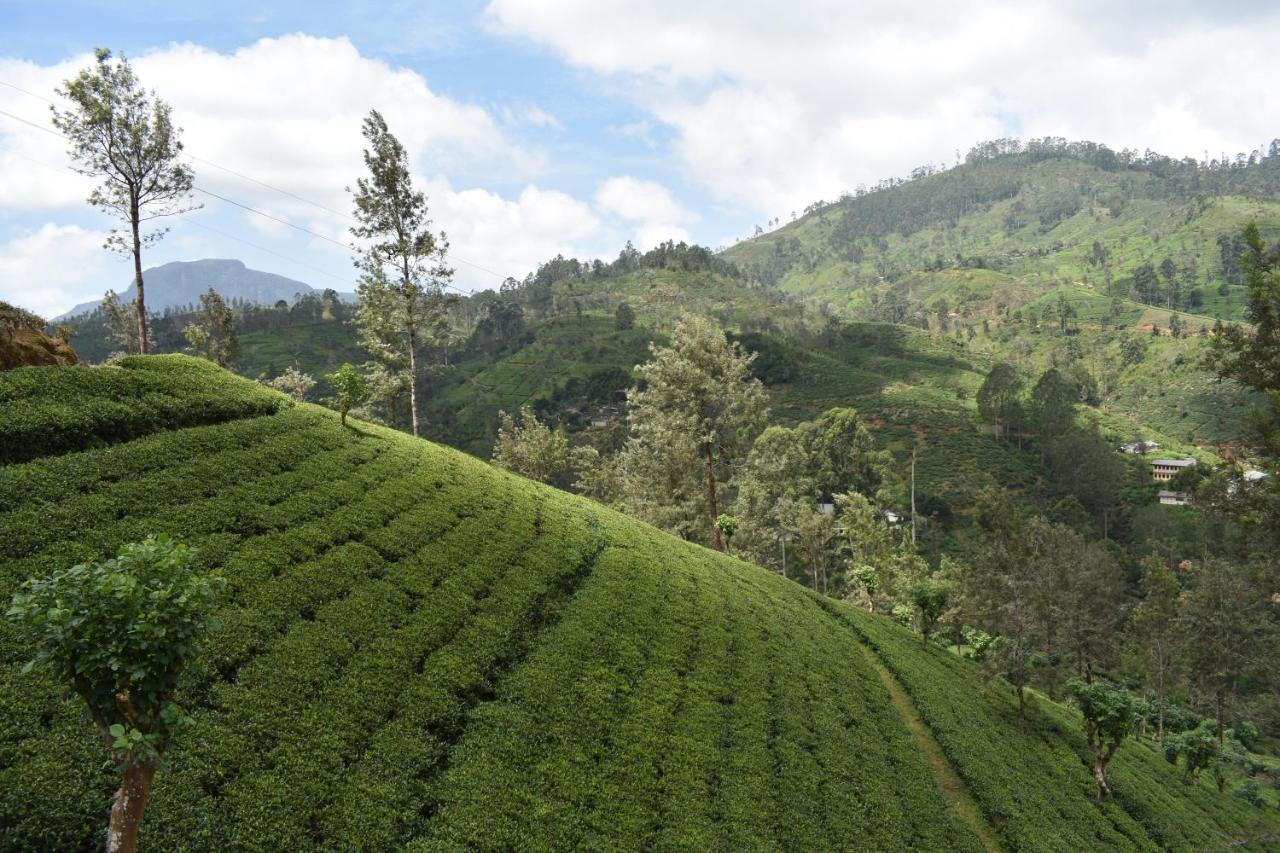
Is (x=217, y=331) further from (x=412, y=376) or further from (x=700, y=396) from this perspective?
(x=700, y=396)

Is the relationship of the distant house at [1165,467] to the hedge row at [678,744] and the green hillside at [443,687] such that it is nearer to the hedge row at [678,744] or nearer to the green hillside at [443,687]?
the green hillside at [443,687]

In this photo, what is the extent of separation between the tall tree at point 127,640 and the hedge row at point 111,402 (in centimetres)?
1086

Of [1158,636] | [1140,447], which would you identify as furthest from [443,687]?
[1140,447]

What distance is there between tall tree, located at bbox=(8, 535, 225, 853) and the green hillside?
185 cm

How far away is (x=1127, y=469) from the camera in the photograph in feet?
341

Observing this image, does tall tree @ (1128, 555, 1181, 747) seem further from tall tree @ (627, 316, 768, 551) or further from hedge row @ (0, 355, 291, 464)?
hedge row @ (0, 355, 291, 464)

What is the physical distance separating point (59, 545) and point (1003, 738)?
96.7ft

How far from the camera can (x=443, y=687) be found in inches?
519

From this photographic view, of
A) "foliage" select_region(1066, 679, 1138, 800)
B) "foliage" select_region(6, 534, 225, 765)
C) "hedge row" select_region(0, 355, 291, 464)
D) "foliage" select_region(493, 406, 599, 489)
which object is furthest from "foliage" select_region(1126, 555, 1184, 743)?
"hedge row" select_region(0, 355, 291, 464)

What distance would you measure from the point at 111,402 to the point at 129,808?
13731 mm

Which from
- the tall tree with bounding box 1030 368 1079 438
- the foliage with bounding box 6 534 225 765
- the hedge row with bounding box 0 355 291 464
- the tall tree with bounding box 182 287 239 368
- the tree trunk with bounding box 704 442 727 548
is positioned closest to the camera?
the foliage with bounding box 6 534 225 765

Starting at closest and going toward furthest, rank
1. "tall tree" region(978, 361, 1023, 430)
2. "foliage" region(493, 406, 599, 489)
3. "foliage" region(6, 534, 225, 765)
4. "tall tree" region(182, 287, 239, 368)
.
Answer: "foliage" region(6, 534, 225, 765)
"tall tree" region(182, 287, 239, 368)
"foliage" region(493, 406, 599, 489)
"tall tree" region(978, 361, 1023, 430)

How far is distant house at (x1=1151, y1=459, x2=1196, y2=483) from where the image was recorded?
107 meters

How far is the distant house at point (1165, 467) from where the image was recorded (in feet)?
352
